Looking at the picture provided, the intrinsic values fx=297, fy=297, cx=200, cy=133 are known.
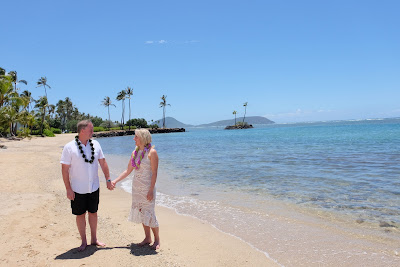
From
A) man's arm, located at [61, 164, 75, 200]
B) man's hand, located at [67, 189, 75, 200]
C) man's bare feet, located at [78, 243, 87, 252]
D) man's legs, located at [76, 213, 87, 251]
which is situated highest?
man's arm, located at [61, 164, 75, 200]

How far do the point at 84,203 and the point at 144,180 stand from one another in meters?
0.89

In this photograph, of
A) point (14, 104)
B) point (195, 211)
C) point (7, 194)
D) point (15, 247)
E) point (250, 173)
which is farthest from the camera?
point (14, 104)

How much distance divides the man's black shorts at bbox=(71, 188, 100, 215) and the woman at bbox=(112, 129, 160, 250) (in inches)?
22.2

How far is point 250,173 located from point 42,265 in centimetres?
981

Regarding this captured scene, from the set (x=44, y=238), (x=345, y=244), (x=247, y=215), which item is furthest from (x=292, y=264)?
(x=44, y=238)

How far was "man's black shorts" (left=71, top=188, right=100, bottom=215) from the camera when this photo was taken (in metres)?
4.18

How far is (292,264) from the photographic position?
4184 mm

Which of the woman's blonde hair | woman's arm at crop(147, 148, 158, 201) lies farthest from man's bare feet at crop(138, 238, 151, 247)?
the woman's blonde hair

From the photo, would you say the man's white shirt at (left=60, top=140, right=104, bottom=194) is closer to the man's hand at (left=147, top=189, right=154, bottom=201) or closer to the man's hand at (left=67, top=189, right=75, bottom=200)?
the man's hand at (left=67, top=189, right=75, bottom=200)

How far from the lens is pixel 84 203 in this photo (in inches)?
166

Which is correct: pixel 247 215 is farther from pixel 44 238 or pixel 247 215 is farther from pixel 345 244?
A: pixel 44 238

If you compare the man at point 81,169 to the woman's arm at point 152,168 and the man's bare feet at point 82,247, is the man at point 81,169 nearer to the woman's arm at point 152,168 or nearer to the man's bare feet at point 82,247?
the man's bare feet at point 82,247

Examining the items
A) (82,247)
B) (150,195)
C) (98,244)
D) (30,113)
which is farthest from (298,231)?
(30,113)

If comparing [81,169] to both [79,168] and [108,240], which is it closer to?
[79,168]
